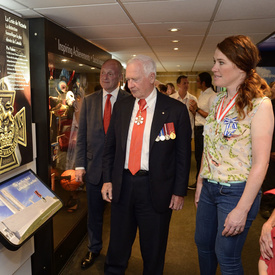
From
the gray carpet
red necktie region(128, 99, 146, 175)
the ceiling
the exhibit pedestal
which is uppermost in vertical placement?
the ceiling

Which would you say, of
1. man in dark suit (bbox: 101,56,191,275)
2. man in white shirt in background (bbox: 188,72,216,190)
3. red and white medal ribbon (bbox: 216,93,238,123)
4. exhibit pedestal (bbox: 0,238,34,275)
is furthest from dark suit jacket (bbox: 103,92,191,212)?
man in white shirt in background (bbox: 188,72,216,190)

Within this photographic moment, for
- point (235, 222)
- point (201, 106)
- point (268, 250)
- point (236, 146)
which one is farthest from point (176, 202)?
point (201, 106)

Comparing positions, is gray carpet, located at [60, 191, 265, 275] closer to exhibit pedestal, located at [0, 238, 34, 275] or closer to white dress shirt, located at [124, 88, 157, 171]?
exhibit pedestal, located at [0, 238, 34, 275]

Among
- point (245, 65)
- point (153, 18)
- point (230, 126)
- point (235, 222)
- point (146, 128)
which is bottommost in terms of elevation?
point (235, 222)

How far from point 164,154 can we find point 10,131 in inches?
39.0

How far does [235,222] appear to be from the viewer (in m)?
1.45

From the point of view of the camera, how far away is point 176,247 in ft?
9.72

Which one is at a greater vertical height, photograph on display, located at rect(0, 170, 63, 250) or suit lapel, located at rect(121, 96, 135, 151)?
suit lapel, located at rect(121, 96, 135, 151)

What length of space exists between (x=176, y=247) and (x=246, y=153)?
6.01 feet

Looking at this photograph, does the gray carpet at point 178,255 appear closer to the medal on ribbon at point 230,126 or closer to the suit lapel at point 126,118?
the suit lapel at point 126,118

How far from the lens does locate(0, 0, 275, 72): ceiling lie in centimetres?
208

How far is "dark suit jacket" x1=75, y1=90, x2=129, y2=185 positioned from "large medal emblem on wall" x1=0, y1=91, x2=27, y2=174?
28.7 inches

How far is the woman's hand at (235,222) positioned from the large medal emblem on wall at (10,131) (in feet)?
4.30

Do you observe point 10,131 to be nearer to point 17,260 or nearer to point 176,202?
point 17,260
